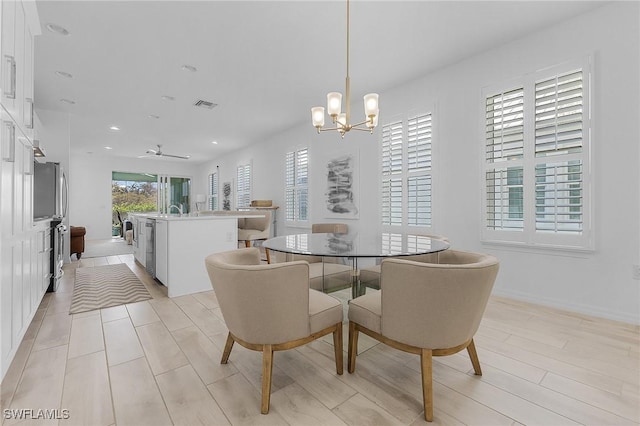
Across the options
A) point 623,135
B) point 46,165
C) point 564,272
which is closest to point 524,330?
point 564,272

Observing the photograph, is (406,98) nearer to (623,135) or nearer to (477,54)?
(477,54)

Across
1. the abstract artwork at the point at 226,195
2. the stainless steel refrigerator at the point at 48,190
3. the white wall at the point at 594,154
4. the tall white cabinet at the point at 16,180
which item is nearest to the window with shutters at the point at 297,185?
the white wall at the point at 594,154

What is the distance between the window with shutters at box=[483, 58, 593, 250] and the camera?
2588 mm

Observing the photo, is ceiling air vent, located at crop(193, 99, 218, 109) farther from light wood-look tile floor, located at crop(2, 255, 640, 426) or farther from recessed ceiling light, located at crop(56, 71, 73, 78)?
light wood-look tile floor, located at crop(2, 255, 640, 426)

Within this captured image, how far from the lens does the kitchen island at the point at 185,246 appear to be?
322 cm

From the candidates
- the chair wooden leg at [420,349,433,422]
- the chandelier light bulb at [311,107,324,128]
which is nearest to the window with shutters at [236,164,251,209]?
the chandelier light bulb at [311,107,324,128]

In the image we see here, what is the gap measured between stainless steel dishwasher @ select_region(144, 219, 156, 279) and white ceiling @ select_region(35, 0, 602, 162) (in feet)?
6.41

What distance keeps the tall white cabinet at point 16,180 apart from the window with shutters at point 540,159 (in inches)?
155

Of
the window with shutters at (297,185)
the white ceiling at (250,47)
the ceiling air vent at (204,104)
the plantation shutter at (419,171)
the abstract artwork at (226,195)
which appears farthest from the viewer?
the abstract artwork at (226,195)

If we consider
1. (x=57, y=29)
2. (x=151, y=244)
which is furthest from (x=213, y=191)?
(x=57, y=29)

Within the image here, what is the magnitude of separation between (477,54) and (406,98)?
0.95m

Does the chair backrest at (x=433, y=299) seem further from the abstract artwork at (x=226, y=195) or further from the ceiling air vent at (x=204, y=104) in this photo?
the abstract artwork at (x=226, y=195)

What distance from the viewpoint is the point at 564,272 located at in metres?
2.71

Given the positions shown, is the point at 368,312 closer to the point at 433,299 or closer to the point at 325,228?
the point at 433,299
